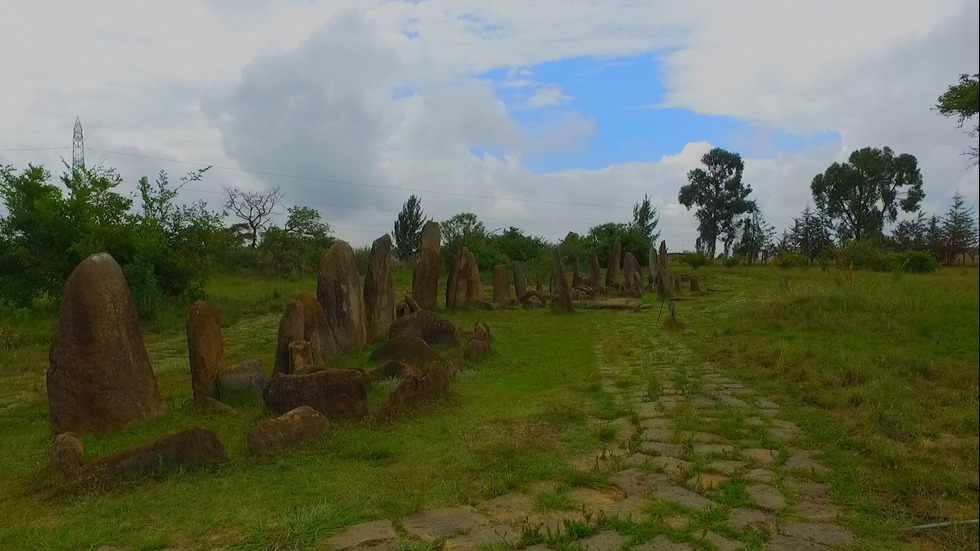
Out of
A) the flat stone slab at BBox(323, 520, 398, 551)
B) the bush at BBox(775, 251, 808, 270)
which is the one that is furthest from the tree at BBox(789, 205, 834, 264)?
the flat stone slab at BBox(323, 520, 398, 551)

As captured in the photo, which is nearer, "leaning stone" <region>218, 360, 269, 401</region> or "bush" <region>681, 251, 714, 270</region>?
"leaning stone" <region>218, 360, 269, 401</region>

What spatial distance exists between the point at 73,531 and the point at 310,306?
6034 millimetres

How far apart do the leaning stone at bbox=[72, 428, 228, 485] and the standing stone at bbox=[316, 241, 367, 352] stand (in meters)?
6.20

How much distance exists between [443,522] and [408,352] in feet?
18.8

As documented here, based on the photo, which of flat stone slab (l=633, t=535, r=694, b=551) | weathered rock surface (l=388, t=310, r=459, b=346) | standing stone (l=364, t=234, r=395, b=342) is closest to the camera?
flat stone slab (l=633, t=535, r=694, b=551)

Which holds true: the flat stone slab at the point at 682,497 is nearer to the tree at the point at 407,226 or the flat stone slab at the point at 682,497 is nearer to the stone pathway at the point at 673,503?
the stone pathway at the point at 673,503

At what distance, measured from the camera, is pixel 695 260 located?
4034 cm

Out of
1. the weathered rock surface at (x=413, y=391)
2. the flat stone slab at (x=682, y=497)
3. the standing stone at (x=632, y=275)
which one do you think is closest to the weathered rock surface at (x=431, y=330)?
the weathered rock surface at (x=413, y=391)

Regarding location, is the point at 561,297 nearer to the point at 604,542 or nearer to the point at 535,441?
the point at 535,441

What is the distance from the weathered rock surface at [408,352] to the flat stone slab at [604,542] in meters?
5.88

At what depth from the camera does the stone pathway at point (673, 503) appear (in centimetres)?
401

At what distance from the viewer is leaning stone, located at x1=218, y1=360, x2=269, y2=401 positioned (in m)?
8.05

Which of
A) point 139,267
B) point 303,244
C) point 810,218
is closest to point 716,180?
point 810,218

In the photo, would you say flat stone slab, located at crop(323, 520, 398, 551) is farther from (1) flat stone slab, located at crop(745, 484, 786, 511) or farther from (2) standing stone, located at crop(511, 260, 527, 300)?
(2) standing stone, located at crop(511, 260, 527, 300)
